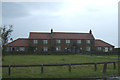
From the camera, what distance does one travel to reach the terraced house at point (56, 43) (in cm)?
6588

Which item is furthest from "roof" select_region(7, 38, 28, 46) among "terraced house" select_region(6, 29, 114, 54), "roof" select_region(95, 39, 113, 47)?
"roof" select_region(95, 39, 113, 47)

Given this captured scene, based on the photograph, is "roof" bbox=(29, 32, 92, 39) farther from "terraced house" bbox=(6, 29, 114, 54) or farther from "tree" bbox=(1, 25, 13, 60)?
"tree" bbox=(1, 25, 13, 60)

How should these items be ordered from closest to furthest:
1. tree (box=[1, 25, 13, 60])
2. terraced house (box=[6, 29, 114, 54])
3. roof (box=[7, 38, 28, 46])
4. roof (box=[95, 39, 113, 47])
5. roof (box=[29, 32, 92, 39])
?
tree (box=[1, 25, 13, 60]) < terraced house (box=[6, 29, 114, 54]) < roof (box=[7, 38, 28, 46]) < roof (box=[29, 32, 92, 39]) < roof (box=[95, 39, 113, 47])

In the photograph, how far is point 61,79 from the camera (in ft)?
40.7

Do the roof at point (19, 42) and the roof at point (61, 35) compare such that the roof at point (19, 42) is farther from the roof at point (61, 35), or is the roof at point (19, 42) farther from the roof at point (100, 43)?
the roof at point (100, 43)

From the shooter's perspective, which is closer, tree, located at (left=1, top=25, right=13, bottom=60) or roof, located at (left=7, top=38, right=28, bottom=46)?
tree, located at (left=1, top=25, right=13, bottom=60)

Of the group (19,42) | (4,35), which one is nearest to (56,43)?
(19,42)

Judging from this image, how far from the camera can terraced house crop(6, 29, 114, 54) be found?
65875 mm

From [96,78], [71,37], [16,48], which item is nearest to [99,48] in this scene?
[71,37]

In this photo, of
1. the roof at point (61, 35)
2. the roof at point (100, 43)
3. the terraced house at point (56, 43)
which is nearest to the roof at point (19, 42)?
the terraced house at point (56, 43)

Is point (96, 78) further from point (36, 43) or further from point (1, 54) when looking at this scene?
point (36, 43)

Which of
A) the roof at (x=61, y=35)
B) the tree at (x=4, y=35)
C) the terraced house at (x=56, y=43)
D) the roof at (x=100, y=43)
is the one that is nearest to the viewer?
the tree at (x=4, y=35)

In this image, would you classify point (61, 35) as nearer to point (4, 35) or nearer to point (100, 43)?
point (100, 43)

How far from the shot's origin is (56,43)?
67250 mm
